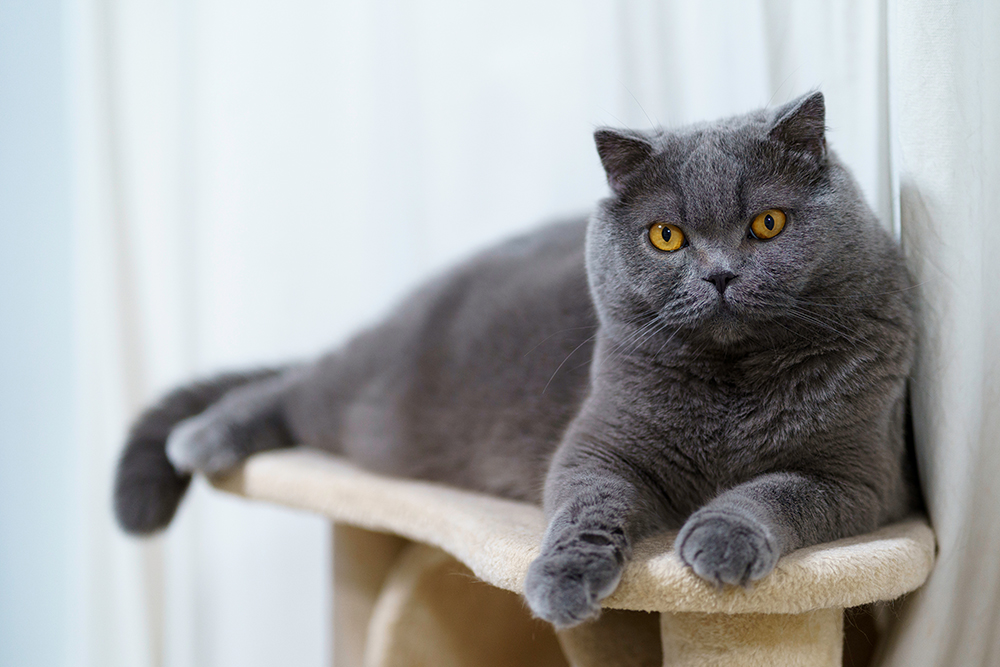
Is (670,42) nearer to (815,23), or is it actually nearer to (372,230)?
(815,23)

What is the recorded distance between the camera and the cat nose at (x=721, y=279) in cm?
76

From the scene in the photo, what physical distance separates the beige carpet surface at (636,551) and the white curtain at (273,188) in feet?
1.62

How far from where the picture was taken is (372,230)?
1781mm

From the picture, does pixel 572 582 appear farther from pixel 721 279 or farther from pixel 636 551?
pixel 721 279

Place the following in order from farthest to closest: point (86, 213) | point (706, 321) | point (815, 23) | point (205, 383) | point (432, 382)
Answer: point (86, 213) < point (205, 383) < point (432, 382) < point (815, 23) < point (706, 321)

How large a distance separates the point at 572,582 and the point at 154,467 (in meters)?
0.91

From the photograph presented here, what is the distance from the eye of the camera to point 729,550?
65cm

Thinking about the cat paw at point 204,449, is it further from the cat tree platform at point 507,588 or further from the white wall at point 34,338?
the white wall at point 34,338

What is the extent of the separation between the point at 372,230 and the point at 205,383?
1.68 feet

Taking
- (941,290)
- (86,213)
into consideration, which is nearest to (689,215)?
(941,290)

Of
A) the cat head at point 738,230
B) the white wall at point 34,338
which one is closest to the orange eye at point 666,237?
the cat head at point 738,230

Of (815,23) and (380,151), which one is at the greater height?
(815,23)

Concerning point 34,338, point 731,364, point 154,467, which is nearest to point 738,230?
point 731,364

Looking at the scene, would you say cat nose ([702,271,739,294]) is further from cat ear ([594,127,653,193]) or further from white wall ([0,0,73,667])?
white wall ([0,0,73,667])
